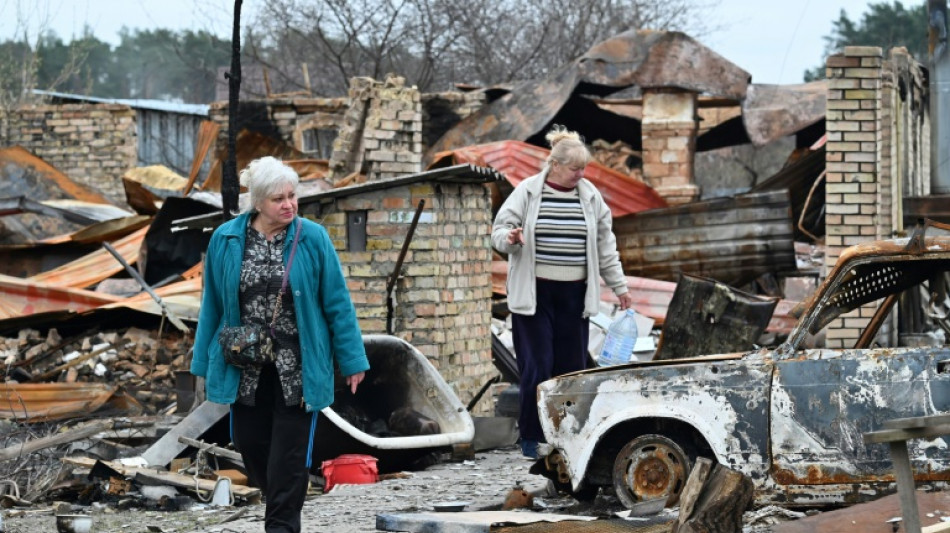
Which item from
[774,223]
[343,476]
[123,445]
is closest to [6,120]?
[774,223]

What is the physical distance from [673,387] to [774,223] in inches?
328

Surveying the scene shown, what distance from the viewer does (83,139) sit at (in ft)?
76.7

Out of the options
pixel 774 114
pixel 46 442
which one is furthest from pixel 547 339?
pixel 774 114

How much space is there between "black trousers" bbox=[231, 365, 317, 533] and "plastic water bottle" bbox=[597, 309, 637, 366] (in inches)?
246

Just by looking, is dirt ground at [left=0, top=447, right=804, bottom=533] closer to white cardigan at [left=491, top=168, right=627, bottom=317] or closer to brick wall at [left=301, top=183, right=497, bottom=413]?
white cardigan at [left=491, top=168, right=627, bottom=317]

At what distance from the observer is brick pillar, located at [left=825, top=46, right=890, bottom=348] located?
468 inches

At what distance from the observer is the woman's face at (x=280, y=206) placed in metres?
5.70

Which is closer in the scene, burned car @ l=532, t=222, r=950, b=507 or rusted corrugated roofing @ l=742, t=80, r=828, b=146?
burned car @ l=532, t=222, r=950, b=507

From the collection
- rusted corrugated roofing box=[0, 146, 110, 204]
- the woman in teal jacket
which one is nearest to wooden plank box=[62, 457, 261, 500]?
the woman in teal jacket

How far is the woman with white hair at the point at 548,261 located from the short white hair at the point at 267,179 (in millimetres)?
2293

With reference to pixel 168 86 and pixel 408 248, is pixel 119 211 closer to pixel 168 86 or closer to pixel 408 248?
pixel 408 248

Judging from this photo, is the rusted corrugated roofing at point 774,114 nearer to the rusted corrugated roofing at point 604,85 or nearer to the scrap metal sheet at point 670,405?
the rusted corrugated roofing at point 604,85

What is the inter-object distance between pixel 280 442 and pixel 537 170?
10653 millimetres

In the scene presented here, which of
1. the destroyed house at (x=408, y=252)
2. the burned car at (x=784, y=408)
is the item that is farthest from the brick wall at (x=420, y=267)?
the burned car at (x=784, y=408)
